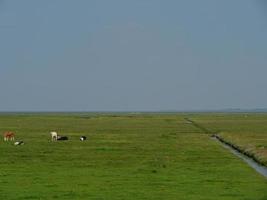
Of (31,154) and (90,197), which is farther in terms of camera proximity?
(31,154)

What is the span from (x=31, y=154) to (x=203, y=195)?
612 inches

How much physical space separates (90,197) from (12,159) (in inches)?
470

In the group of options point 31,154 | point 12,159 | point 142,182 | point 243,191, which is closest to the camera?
point 243,191

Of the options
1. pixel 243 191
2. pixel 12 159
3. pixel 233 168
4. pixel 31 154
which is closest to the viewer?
pixel 243 191

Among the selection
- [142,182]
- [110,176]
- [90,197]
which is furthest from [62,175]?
[90,197]

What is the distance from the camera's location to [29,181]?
19938mm

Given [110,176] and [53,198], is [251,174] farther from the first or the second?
[53,198]

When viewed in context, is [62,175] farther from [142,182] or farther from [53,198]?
[53,198]

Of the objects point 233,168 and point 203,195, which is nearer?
point 203,195

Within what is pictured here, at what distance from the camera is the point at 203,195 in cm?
1730

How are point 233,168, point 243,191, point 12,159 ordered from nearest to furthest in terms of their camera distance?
point 243,191, point 233,168, point 12,159

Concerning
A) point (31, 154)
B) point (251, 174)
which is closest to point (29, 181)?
point (251, 174)

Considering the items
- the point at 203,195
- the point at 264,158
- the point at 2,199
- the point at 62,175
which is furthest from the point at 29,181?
the point at 264,158

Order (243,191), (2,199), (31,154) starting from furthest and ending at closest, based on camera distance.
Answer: (31,154) → (243,191) → (2,199)
